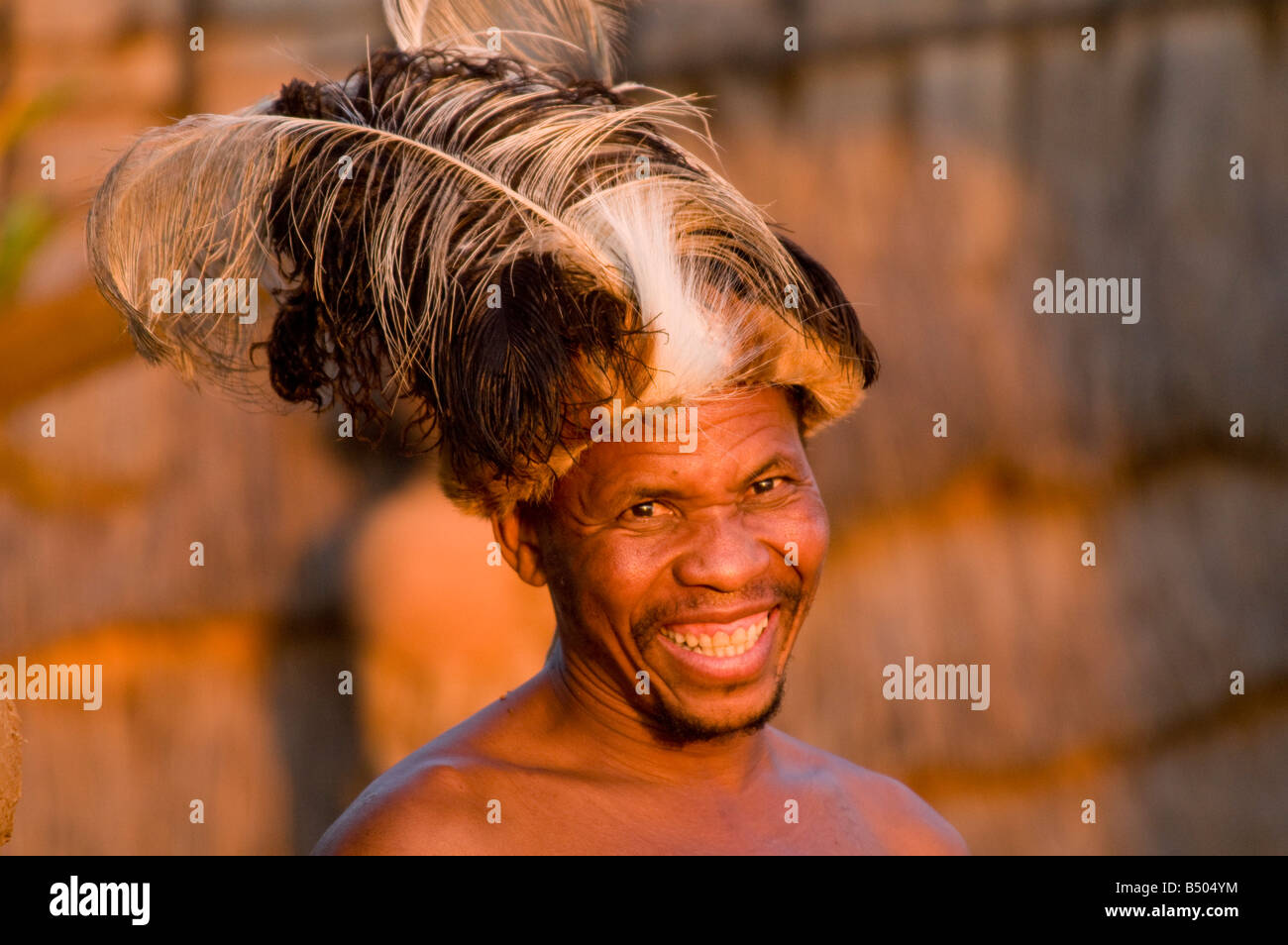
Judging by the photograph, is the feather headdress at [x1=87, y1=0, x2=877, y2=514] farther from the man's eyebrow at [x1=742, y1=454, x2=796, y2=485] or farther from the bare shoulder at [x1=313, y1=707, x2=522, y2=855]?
the bare shoulder at [x1=313, y1=707, x2=522, y2=855]

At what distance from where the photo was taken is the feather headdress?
6.60 feet

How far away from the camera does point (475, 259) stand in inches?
80.7

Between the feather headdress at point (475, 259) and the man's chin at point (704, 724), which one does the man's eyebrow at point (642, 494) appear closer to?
the feather headdress at point (475, 259)

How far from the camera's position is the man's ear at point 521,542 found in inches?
89.0

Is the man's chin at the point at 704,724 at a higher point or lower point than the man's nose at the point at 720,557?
lower

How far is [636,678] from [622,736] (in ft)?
0.54

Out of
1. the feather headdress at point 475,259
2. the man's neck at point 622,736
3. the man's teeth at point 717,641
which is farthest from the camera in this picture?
the man's neck at point 622,736

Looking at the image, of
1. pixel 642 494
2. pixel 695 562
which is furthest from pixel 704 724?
pixel 642 494

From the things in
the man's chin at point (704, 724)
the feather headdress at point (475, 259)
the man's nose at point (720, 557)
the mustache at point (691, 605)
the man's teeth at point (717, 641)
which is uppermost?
the feather headdress at point (475, 259)

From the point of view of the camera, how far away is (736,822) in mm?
2330

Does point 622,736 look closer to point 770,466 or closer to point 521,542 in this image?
point 521,542

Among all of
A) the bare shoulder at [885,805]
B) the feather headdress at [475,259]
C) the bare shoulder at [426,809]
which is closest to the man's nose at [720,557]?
the feather headdress at [475,259]

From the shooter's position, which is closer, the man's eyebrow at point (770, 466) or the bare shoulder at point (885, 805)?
the man's eyebrow at point (770, 466)
